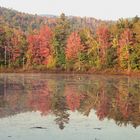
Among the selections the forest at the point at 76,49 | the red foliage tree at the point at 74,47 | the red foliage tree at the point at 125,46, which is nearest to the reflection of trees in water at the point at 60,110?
the forest at the point at 76,49

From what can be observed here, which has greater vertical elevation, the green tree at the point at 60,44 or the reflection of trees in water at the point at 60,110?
the green tree at the point at 60,44

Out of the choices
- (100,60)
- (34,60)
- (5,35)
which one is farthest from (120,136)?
(5,35)

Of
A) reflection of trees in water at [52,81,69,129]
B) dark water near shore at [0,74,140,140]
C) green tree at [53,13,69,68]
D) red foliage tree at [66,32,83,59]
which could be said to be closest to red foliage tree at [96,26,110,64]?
red foliage tree at [66,32,83,59]

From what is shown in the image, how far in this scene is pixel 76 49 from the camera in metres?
89.9

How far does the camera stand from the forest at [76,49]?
83.1 metres

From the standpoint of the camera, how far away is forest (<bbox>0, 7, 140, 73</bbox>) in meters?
83.1

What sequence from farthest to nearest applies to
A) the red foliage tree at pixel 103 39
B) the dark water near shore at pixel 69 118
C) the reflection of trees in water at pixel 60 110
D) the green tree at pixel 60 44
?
1. the green tree at pixel 60 44
2. the red foliage tree at pixel 103 39
3. the reflection of trees in water at pixel 60 110
4. the dark water near shore at pixel 69 118

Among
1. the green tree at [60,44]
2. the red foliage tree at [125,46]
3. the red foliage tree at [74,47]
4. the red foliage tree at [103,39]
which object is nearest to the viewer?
the red foliage tree at [125,46]

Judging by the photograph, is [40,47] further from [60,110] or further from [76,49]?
[60,110]

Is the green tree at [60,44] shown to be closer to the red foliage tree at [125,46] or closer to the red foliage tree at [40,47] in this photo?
the red foliage tree at [40,47]

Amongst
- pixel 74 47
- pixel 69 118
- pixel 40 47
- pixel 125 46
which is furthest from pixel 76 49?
pixel 69 118

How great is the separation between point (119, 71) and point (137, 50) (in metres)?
5.68

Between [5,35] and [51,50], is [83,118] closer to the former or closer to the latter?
[51,50]

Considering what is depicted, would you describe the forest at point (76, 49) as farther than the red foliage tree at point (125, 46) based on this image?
Answer: Yes
